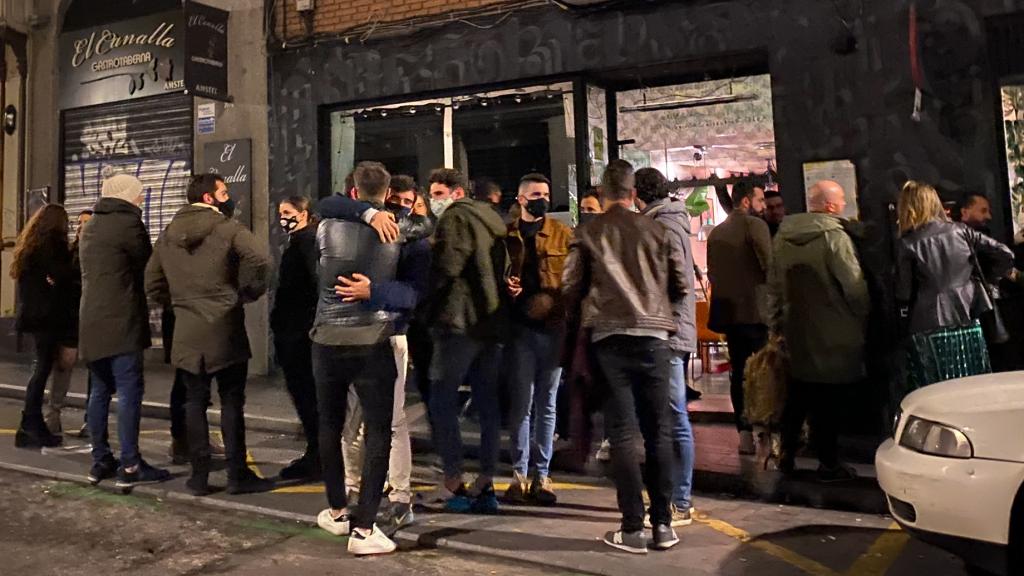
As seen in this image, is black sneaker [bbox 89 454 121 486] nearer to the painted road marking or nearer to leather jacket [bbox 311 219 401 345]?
the painted road marking

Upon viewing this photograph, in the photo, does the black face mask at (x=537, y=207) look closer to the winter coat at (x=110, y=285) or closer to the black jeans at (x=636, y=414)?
the black jeans at (x=636, y=414)

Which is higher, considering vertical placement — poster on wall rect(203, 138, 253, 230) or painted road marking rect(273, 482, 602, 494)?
poster on wall rect(203, 138, 253, 230)

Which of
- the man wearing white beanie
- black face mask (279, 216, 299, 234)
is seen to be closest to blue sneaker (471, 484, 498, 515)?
black face mask (279, 216, 299, 234)

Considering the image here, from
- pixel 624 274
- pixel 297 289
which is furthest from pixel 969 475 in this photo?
pixel 297 289

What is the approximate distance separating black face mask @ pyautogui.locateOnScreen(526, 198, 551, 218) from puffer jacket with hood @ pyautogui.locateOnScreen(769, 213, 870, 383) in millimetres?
1647

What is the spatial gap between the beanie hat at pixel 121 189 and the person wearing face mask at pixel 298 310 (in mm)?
1017

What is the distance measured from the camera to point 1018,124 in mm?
6582

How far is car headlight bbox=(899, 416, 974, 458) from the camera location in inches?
128

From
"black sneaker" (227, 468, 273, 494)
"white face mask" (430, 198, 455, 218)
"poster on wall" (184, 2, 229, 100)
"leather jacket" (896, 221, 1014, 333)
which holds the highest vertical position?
"poster on wall" (184, 2, 229, 100)

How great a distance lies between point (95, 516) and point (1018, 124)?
24.3ft

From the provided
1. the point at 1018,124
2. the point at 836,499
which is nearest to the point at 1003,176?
the point at 1018,124

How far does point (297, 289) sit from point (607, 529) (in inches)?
100

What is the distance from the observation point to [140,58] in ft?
36.6

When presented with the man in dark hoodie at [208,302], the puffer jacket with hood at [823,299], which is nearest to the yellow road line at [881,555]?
the puffer jacket with hood at [823,299]
